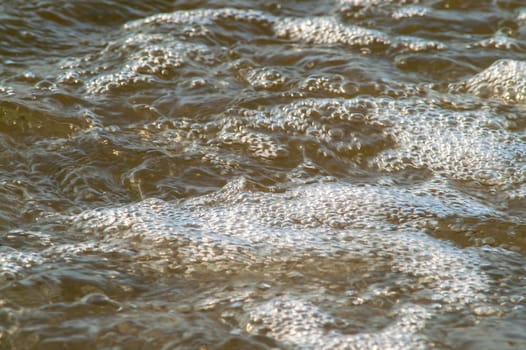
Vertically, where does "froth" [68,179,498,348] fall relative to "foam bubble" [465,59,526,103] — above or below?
below

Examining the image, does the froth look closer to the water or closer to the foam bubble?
the water

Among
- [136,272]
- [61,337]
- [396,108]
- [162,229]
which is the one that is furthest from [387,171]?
[61,337]

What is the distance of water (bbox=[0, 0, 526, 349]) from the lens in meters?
1.92

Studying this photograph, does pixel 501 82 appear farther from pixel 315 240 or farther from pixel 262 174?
pixel 315 240

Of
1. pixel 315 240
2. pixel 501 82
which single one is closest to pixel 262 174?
pixel 315 240

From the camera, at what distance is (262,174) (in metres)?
2.58

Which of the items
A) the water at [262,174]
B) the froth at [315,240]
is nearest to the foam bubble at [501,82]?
the water at [262,174]

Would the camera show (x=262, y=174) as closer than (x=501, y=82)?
Yes

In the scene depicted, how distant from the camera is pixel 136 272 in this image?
207 centimetres

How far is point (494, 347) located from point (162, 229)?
0.96 meters

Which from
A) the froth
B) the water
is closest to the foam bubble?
the water

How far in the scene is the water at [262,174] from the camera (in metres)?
1.92

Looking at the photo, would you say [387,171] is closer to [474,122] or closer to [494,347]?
[474,122]

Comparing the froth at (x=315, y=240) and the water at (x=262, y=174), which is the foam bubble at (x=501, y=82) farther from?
the froth at (x=315, y=240)
